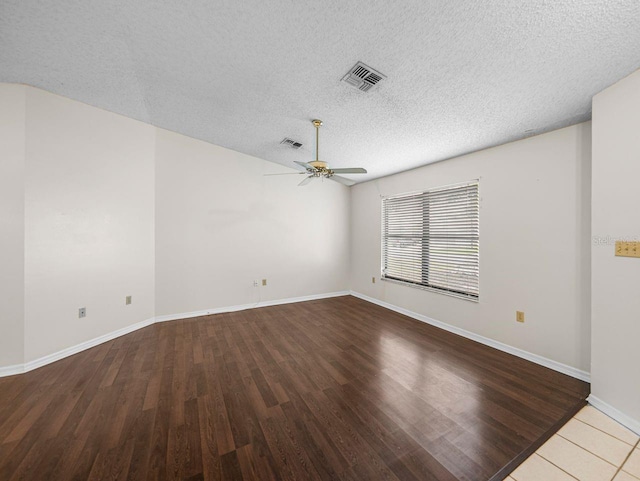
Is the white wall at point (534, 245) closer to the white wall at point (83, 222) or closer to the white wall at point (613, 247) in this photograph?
the white wall at point (613, 247)

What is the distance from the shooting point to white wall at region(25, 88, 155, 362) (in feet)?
7.77

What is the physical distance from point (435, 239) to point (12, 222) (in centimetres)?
496

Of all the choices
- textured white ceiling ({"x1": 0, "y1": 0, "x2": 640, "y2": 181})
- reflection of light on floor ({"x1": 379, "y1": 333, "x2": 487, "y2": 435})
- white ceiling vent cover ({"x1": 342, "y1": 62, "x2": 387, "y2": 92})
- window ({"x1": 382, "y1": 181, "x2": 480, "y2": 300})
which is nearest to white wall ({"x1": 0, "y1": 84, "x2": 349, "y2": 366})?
textured white ceiling ({"x1": 0, "y1": 0, "x2": 640, "y2": 181})

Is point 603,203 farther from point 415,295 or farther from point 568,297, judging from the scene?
point 415,295

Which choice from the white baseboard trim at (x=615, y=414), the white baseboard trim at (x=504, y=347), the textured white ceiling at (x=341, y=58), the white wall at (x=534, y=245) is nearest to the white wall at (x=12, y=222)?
the textured white ceiling at (x=341, y=58)

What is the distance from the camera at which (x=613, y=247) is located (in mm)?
1771

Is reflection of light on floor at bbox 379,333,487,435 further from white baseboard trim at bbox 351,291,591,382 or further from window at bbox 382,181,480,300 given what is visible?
window at bbox 382,181,480,300

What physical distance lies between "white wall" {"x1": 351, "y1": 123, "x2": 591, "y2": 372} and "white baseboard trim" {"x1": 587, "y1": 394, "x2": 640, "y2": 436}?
1.55 feet

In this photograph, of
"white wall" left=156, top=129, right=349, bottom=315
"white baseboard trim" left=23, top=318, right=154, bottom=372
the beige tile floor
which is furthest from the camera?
"white wall" left=156, top=129, right=349, bottom=315

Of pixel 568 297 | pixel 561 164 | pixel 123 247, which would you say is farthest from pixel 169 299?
pixel 561 164

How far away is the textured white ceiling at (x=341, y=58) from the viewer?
1.41 meters

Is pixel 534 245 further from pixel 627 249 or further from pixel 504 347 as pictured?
pixel 504 347

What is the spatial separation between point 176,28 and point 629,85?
130 inches

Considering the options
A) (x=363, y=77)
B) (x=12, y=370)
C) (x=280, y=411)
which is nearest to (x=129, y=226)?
(x=12, y=370)
